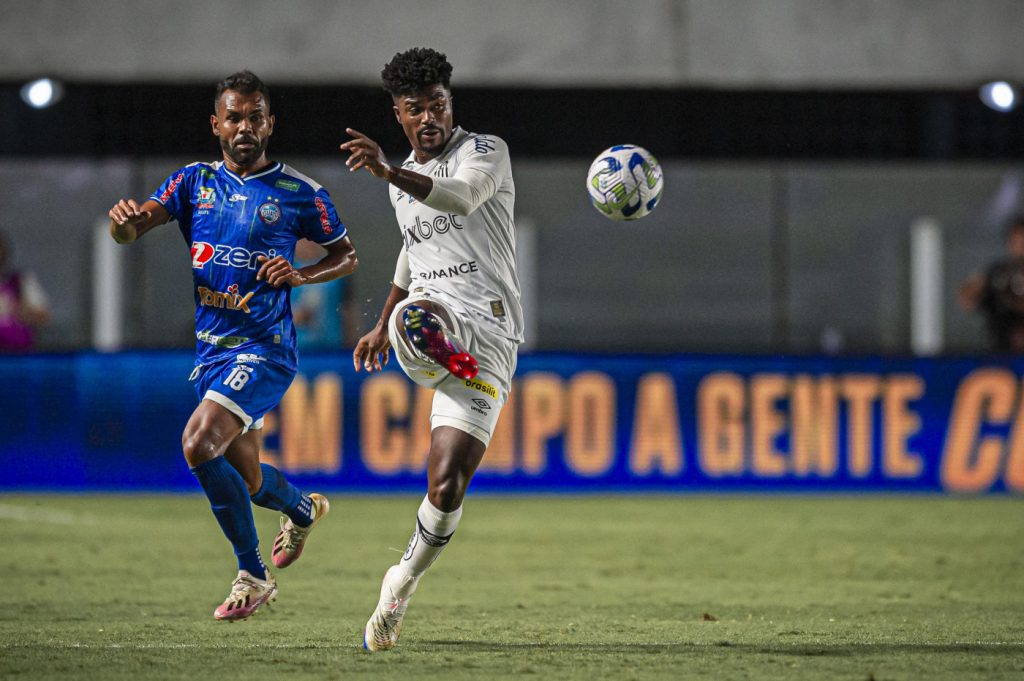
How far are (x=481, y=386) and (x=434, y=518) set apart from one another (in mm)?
527

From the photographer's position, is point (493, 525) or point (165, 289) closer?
point (493, 525)

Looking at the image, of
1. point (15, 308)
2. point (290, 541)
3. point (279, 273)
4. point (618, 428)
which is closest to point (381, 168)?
point (279, 273)

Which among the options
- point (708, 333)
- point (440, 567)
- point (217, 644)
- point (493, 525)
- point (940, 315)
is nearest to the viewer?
point (217, 644)

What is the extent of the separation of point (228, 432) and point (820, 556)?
4173mm

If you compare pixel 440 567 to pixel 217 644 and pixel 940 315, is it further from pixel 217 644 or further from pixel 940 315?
A: pixel 940 315

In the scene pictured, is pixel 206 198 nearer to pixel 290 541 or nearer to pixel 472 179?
pixel 472 179

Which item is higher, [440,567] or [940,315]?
[940,315]

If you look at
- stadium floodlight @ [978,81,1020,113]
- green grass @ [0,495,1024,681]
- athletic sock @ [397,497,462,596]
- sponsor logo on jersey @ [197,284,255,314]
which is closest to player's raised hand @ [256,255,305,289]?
sponsor logo on jersey @ [197,284,255,314]

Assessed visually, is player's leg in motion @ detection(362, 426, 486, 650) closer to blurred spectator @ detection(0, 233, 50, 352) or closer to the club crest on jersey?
the club crest on jersey

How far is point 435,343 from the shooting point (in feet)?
15.4

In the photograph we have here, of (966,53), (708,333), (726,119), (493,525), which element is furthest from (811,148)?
(493,525)

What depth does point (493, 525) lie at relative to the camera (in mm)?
9602

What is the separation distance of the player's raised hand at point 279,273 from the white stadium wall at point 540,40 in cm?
781

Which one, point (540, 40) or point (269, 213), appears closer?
point (269, 213)
